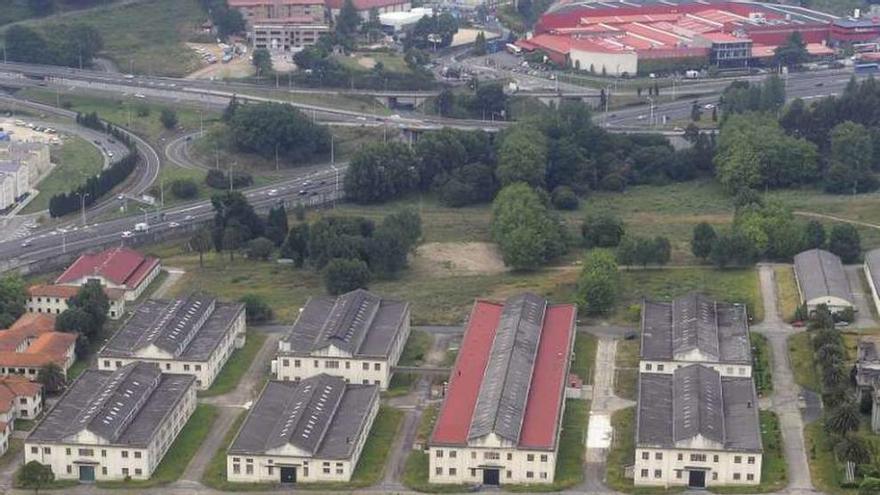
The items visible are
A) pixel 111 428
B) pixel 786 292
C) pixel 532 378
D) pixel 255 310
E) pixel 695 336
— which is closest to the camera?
pixel 111 428

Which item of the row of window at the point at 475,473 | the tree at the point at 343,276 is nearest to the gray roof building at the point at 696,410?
the row of window at the point at 475,473

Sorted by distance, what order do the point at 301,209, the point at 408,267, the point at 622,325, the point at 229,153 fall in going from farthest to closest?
the point at 229,153, the point at 301,209, the point at 408,267, the point at 622,325

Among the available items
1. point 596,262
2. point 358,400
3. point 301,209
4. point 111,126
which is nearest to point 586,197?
point 301,209

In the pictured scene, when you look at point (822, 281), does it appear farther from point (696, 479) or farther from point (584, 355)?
point (696, 479)

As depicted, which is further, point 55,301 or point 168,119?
point 168,119

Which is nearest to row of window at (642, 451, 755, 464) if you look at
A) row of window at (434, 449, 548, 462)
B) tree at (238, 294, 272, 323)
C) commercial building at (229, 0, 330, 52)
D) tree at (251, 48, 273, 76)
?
row of window at (434, 449, 548, 462)

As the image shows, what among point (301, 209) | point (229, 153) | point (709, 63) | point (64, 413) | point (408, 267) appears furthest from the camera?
point (709, 63)

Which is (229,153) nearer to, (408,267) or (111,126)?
(111,126)

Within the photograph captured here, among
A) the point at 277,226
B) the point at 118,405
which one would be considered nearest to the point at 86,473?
the point at 118,405
